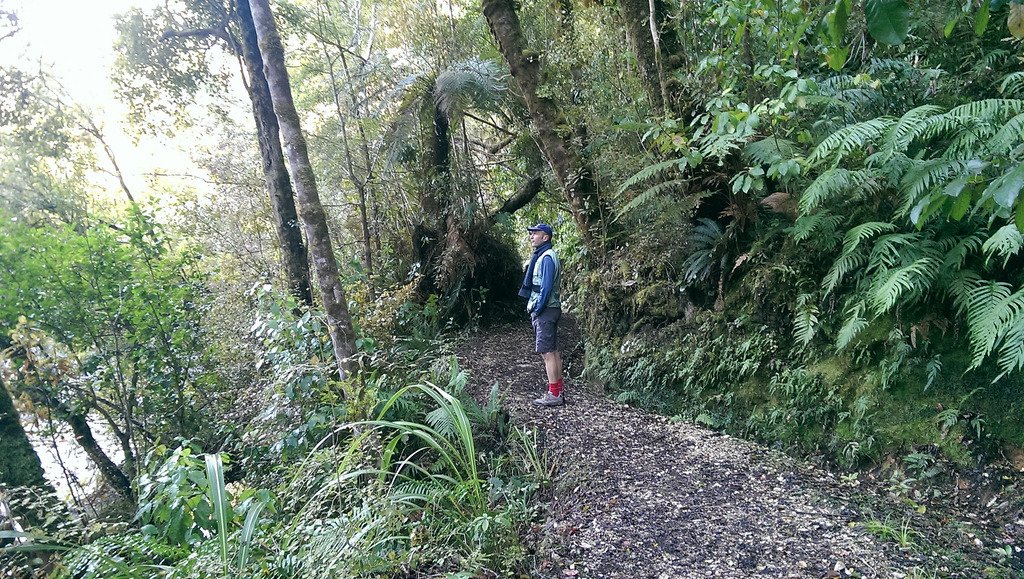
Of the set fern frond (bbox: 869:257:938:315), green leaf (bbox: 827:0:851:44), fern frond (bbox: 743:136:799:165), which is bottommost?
fern frond (bbox: 869:257:938:315)

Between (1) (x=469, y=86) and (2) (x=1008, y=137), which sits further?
(1) (x=469, y=86)

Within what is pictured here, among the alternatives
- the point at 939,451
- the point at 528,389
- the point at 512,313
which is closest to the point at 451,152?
the point at 512,313

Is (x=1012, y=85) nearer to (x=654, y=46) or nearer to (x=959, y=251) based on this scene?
(x=959, y=251)

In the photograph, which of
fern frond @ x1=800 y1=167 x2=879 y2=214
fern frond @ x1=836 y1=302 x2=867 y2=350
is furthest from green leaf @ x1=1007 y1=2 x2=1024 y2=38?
fern frond @ x1=836 y1=302 x2=867 y2=350

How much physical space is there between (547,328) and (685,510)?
238 centimetres

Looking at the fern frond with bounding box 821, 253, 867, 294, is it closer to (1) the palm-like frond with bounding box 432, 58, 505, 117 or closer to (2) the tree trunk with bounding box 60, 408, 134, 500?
(1) the palm-like frond with bounding box 432, 58, 505, 117

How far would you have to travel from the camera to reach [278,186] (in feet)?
28.3

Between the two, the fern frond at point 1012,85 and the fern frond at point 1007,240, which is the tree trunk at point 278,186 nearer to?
the fern frond at point 1007,240

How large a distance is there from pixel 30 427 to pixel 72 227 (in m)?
2.57

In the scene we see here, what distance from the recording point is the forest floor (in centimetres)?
297

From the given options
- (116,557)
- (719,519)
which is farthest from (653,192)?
(116,557)

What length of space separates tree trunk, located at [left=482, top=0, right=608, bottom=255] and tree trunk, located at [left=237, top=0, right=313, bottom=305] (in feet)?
13.6

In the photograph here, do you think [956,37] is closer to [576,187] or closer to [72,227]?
[576,187]

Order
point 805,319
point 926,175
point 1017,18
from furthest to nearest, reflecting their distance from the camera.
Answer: point 805,319, point 926,175, point 1017,18
